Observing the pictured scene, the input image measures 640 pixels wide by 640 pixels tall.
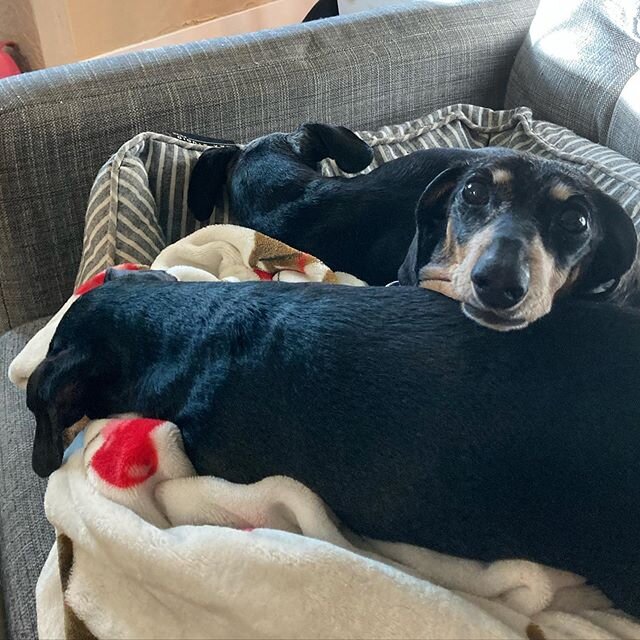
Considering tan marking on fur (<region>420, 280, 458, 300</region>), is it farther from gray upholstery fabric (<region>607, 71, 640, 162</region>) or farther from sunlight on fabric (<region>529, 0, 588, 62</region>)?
sunlight on fabric (<region>529, 0, 588, 62</region>)

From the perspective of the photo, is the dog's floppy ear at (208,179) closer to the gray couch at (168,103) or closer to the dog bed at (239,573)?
the gray couch at (168,103)

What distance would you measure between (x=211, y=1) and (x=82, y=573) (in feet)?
8.92

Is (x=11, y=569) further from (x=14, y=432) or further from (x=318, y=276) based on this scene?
(x=318, y=276)

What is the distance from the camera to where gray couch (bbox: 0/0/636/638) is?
1293 mm

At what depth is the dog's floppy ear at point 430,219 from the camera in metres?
1.07

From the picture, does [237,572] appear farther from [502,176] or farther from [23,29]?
[23,29]

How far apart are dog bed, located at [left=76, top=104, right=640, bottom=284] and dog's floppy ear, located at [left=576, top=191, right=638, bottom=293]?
270 mm

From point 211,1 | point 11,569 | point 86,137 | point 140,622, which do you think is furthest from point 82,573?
point 211,1

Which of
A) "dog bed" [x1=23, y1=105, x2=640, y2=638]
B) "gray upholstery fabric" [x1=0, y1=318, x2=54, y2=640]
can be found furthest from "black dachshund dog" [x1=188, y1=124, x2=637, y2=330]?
"gray upholstery fabric" [x1=0, y1=318, x2=54, y2=640]

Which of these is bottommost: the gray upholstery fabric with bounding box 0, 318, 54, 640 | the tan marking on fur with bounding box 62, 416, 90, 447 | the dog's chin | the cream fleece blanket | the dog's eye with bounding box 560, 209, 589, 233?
the gray upholstery fabric with bounding box 0, 318, 54, 640

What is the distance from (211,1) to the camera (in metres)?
3.03

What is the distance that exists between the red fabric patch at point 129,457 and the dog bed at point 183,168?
451 millimetres

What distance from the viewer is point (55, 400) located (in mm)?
868

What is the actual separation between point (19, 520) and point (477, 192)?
2.47 feet
